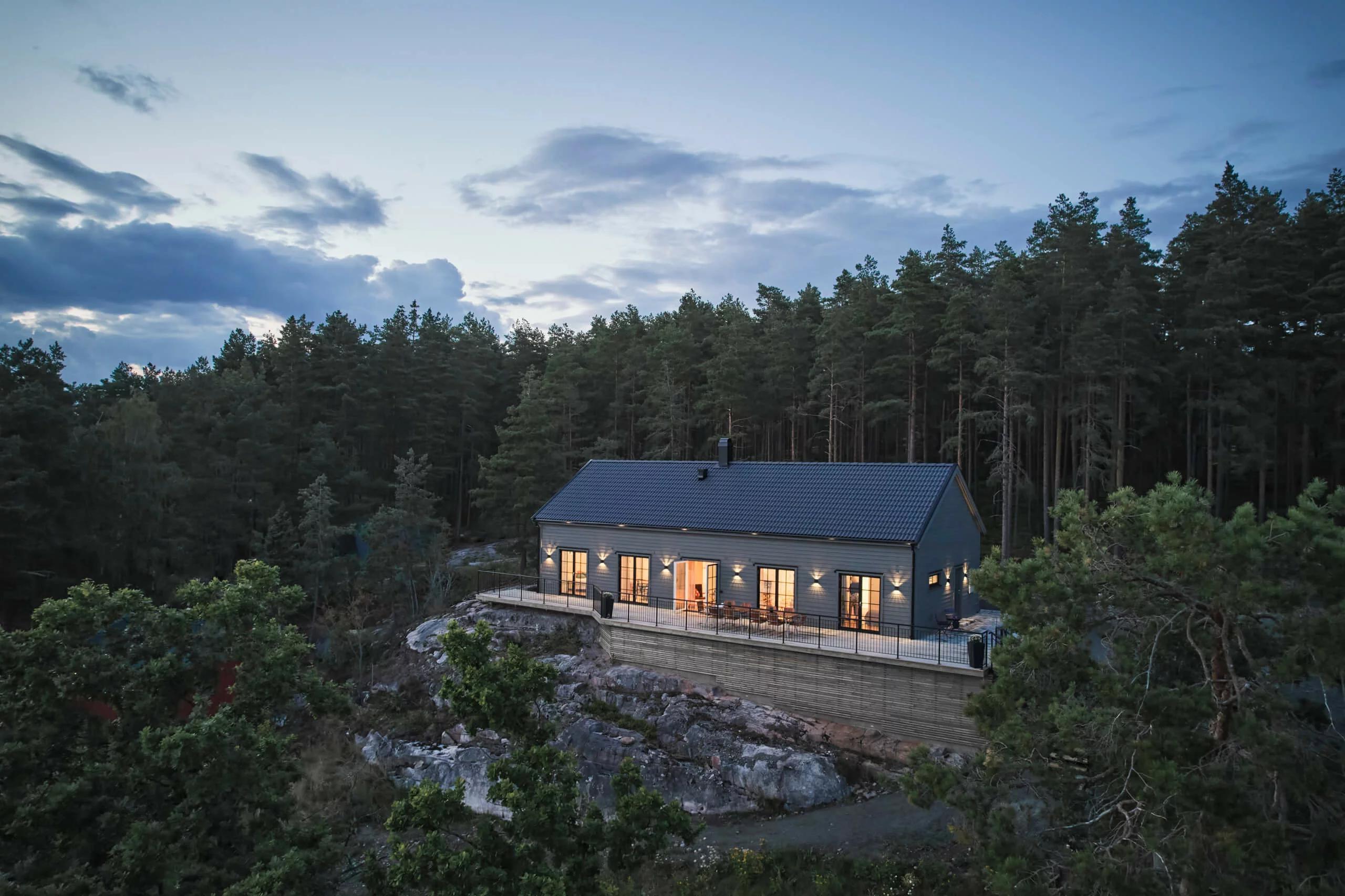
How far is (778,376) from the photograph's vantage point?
125 feet

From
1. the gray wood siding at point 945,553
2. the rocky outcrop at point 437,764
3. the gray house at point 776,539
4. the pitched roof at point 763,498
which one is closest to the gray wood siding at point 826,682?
the gray house at point 776,539

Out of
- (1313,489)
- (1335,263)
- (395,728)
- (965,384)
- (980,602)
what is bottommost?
(395,728)

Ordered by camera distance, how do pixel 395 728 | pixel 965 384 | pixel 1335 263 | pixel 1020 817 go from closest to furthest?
pixel 1020 817 → pixel 395 728 → pixel 1335 263 → pixel 965 384

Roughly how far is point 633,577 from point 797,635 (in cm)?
633

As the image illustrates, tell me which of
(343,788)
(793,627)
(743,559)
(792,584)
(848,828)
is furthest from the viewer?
(743,559)

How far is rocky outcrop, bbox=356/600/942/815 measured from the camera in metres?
16.6

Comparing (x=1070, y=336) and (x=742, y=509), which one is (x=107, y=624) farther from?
(x=1070, y=336)

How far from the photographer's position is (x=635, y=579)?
940 inches

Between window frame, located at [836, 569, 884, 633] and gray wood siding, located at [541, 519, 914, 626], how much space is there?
0.07 metres

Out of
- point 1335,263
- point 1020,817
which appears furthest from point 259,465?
point 1335,263

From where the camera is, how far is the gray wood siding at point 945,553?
19516mm

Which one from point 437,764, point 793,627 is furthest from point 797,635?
point 437,764

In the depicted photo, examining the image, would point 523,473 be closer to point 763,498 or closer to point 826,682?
point 763,498

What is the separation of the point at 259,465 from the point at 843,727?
1162 inches
